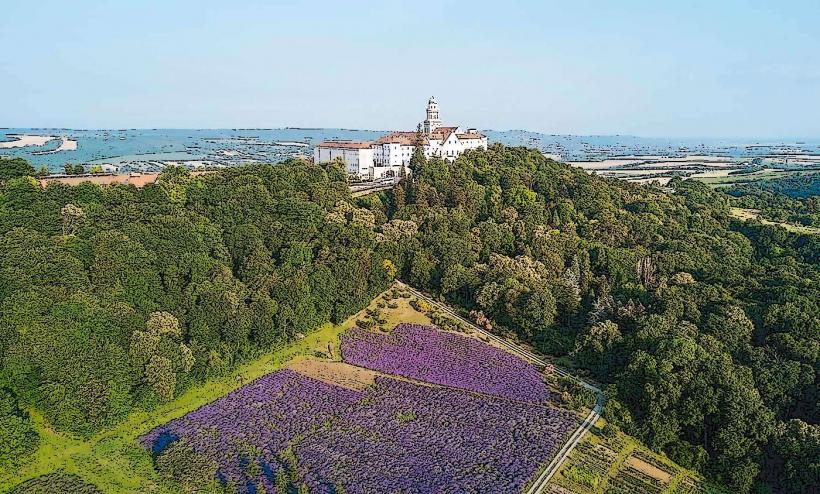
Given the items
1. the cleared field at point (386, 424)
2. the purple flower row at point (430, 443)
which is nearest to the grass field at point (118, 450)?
the cleared field at point (386, 424)

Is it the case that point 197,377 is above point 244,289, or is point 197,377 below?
below

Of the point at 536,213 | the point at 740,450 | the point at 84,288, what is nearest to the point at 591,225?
the point at 536,213

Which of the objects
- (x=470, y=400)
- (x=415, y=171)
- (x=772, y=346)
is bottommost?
(x=470, y=400)

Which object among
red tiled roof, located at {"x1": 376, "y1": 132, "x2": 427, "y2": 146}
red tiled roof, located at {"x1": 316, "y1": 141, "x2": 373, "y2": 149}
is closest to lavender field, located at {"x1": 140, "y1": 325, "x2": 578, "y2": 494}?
red tiled roof, located at {"x1": 316, "y1": 141, "x2": 373, "y2": 149}

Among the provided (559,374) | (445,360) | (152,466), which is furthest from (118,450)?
(559,374)

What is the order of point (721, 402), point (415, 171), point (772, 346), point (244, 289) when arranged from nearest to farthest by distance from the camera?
1. point (721, 402)
2. point (772, 346)
3. point (244, 289)
4. point (415, 171)

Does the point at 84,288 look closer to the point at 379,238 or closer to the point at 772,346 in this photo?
the point at 379,238
